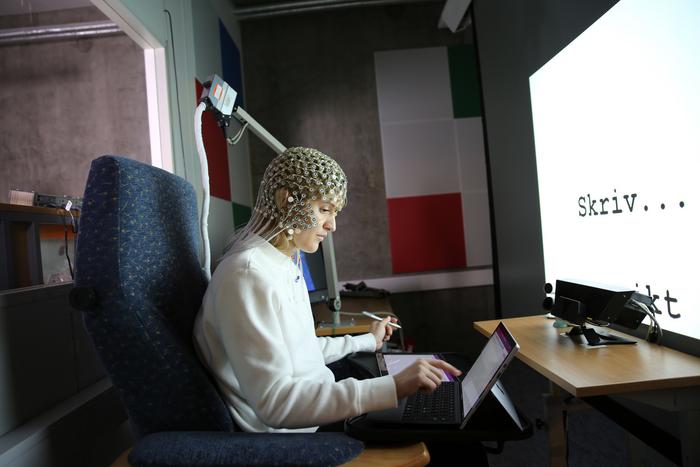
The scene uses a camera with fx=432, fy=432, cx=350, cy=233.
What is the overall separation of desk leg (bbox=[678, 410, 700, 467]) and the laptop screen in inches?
19.9

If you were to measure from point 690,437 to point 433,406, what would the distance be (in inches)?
25.4

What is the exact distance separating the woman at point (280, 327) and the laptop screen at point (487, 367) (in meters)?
0.08

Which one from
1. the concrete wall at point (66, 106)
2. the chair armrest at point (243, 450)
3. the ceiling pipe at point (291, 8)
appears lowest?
the chair armrest at point (243, 450)

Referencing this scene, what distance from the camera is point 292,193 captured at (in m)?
1.07

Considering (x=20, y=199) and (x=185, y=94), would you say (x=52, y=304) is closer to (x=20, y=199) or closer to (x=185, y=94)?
(x=20, y=199)

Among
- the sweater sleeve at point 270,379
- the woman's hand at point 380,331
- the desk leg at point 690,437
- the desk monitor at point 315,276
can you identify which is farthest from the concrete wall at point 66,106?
the desk leg at point 690,437

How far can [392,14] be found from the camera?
389 cm

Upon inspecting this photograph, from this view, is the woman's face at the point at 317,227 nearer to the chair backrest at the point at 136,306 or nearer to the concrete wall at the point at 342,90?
the chair backrest at the point at 136,306

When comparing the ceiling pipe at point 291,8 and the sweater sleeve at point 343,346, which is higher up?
the ceiling pipe at point 291,8

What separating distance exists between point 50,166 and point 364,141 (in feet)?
8.06

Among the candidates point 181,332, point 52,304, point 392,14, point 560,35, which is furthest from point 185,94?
point 392,14

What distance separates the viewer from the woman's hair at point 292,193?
1063 millimetres

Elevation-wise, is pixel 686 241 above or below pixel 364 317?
above

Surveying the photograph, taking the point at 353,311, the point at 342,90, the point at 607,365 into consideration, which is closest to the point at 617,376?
the point at 607,365
